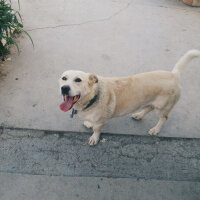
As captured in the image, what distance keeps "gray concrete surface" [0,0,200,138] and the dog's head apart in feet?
2.76

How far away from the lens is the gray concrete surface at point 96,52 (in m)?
3.04

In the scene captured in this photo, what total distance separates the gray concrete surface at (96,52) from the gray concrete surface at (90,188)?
2.45 ft

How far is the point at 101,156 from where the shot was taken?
269 centimetres

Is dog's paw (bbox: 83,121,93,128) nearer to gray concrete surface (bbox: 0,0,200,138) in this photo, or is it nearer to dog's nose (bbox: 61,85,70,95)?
gray concrete surface (bbox: 0,0,200,138)

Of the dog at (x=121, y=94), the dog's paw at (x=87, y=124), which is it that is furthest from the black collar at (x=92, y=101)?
the dog's paw at (x=87, y=124)

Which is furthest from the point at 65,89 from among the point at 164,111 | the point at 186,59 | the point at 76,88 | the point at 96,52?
the point at 96,52

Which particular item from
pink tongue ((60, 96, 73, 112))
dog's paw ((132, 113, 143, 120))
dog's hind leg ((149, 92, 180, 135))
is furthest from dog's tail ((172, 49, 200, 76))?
pink tongue ((60, 96, 73, 112))

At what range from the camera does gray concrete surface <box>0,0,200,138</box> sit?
9.99 ft

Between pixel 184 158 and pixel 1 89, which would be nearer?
pixel 184 158

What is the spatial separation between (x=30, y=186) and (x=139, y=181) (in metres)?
1.36

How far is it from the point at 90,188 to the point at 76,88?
1.27m

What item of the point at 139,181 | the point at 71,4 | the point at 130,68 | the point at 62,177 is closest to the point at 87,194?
the point at 62,177

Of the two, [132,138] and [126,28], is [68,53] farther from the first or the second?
[132,138]

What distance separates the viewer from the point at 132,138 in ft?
9.53
